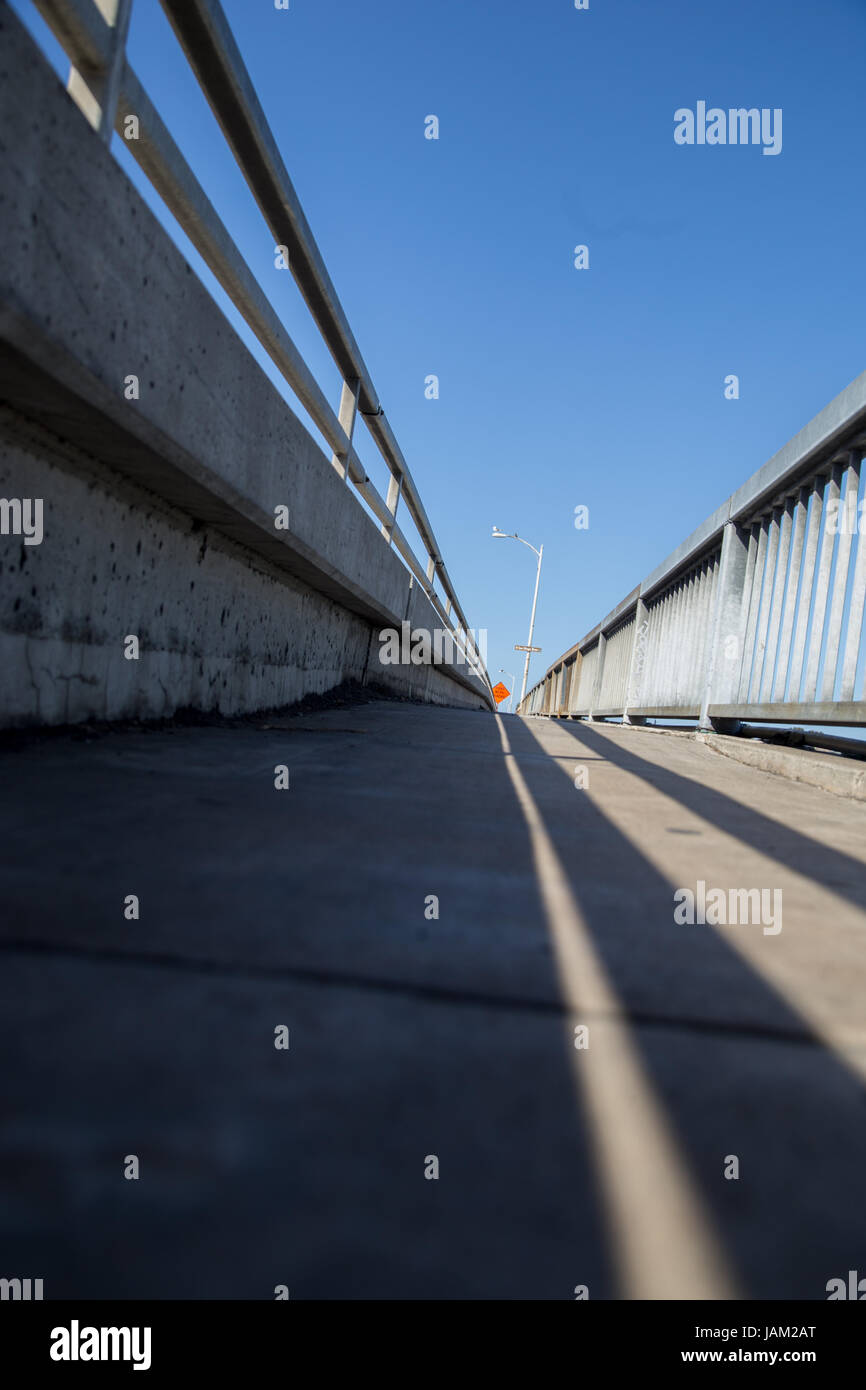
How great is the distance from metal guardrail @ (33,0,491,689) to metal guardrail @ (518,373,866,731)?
2.82 metres

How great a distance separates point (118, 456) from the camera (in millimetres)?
2674

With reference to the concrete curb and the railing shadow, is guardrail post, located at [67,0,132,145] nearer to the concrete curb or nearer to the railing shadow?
the railing shadow

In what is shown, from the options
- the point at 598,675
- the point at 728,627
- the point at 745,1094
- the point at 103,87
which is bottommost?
the point at 745,1094

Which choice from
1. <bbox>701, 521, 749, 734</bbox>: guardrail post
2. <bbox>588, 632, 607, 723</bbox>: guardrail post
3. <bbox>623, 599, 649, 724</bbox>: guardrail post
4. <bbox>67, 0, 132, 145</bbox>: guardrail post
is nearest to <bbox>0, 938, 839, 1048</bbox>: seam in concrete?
<bbox>67, 0, 132, 145</bbox>: guardrail post

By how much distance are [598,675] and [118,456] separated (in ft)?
34.5

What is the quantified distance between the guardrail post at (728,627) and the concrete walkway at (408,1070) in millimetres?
3913

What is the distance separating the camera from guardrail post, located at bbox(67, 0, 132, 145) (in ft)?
6.77

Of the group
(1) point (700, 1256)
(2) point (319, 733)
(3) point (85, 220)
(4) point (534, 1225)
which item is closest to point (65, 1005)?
(4) point (534, 1225)

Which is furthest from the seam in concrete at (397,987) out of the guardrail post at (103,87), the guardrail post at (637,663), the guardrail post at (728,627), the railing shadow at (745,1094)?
the guardrail post at (637,663)

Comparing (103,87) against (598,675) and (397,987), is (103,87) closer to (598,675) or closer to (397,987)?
(397,987)

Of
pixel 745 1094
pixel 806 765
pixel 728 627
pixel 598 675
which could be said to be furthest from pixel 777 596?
pixel 598 675

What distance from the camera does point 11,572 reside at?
7.64ft

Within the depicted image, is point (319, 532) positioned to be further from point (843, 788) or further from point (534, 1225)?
point (534, 1225)
